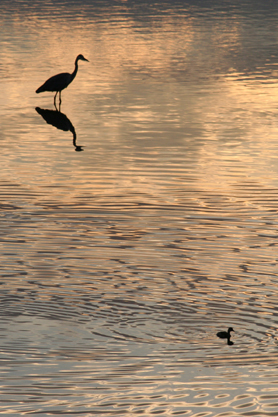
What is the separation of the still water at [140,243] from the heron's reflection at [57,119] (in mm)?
61

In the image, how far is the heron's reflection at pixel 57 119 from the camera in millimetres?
19917

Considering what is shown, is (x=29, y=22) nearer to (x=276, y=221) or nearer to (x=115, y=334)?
(x=276, y=221)

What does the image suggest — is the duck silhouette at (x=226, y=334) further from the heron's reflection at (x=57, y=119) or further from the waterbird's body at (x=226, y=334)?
the heron's reflection at (x=57, y=119)

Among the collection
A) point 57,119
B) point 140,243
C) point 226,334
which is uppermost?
point 57,119

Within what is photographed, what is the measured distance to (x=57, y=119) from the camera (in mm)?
20984

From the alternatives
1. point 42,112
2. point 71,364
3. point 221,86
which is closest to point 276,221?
point 71,364

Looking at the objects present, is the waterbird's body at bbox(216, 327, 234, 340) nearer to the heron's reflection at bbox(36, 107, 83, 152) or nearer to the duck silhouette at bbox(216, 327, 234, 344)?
the duck silhouette at bbox(216, 327, 234, 344)

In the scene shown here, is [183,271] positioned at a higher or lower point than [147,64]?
lower

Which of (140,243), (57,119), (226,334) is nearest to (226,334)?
(226,334)

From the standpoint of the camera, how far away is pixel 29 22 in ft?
135

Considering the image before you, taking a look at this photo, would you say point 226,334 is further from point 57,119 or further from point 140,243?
point 57,119

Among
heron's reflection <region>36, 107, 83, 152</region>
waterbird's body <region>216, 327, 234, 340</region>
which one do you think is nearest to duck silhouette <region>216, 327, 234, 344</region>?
waterbird's body <region>216, 327, 234, 340</region>

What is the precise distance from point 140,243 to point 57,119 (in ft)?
31.4

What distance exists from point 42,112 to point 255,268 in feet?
39.3
